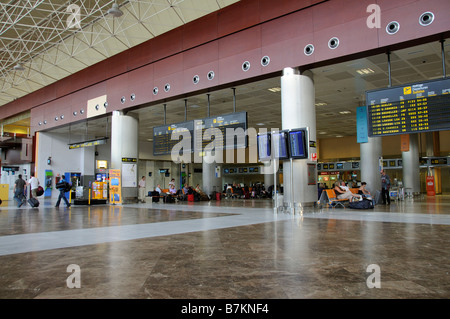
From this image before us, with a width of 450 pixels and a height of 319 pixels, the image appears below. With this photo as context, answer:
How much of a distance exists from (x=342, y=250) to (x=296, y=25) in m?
9.00

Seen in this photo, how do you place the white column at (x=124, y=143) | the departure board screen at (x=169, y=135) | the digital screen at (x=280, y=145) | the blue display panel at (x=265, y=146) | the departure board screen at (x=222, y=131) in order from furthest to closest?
the white column at (x=124, y=143)
the departure board screen at (x=169, y=135)
the departure board screen at (x=222, y=131)
the blue display panel at (x=265, y=146)
the digital screen at (x=280, y=145)

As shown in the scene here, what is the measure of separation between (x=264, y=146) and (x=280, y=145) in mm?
830

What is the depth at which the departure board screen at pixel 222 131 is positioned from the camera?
41.5 feet

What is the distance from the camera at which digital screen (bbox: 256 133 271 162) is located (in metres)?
12.1

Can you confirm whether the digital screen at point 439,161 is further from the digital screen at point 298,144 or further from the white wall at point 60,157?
the white wall at point 60,157

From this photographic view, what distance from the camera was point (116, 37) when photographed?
57.0 ft

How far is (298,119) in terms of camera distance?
37.7 ft

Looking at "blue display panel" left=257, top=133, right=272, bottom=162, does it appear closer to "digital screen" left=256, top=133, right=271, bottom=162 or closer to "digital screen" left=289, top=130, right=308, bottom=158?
"digital screen" left=256, top=133, right=271, bottom=162

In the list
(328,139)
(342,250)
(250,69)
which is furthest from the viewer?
(328,139)

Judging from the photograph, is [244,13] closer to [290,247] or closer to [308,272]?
[290,247]

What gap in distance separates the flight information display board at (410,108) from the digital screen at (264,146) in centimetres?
343

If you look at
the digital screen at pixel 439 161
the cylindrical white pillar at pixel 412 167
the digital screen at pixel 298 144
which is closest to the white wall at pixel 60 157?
the digital screen at pixel 298 144

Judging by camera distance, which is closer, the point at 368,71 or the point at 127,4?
the point at 368,71
